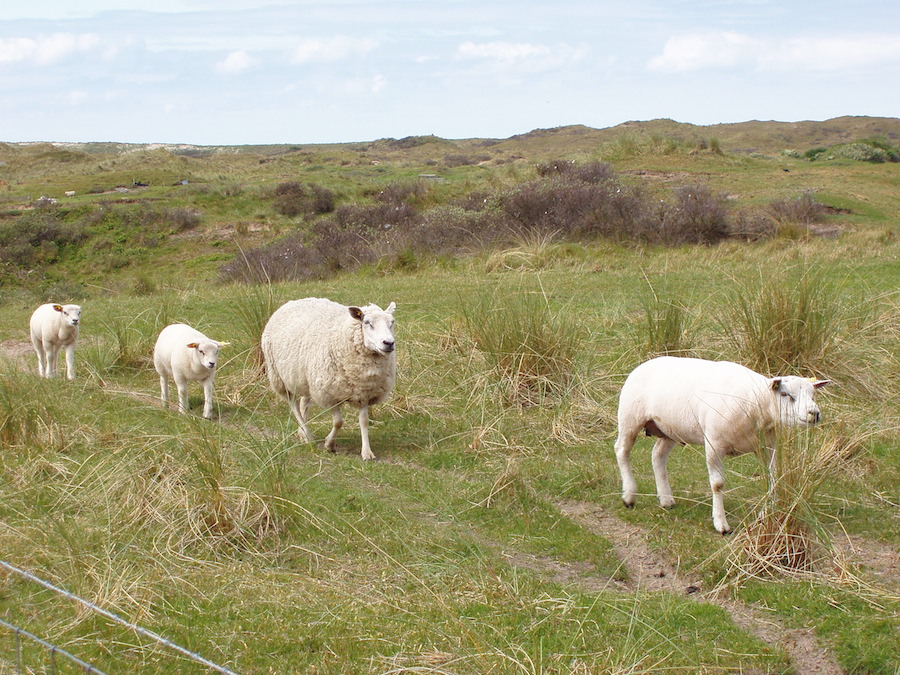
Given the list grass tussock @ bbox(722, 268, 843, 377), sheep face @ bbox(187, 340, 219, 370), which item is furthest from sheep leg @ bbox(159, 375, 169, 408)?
grass tussock @ bbox(722, 268, 843, 377)

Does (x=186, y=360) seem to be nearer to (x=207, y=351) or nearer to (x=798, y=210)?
(x=207, y=351)

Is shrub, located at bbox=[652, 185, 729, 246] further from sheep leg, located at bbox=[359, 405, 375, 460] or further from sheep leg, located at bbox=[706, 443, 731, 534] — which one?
sheep leg, located at bbox=[706, 443, 731, 534]

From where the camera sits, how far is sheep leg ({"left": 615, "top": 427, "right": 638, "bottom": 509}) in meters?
6.52

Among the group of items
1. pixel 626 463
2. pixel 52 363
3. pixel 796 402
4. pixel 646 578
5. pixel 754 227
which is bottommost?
pixel 646 578

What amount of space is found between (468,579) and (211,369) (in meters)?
5.14

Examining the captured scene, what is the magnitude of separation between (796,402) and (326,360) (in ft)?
14.6

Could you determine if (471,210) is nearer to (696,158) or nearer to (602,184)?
(602,184)

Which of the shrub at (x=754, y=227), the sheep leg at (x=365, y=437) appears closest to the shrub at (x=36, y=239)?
the shrub at (x=754, y=227)

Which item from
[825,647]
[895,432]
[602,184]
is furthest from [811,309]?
[602,184]

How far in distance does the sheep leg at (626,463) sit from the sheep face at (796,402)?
119 centimetres

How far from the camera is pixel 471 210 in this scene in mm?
24562

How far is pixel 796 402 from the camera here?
5531 mm

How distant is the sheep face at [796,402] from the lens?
545cm

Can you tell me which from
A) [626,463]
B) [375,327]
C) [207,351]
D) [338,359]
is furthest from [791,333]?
[207,351]
